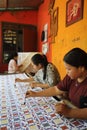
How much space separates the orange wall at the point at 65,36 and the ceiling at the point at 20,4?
134cm

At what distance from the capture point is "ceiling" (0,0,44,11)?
189 inches

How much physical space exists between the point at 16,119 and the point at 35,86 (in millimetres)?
900

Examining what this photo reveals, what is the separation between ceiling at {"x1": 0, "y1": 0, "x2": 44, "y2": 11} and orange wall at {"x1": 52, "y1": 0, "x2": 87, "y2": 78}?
4.41ft

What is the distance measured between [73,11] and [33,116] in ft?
6.74

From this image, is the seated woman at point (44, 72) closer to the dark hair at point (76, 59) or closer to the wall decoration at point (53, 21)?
the dark hair at point (76, 59)

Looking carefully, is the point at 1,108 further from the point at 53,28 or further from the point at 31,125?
the point at 53,28

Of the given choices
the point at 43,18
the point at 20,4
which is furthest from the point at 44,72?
the point at 20,4

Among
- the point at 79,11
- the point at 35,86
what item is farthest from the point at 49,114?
the point at 79,11

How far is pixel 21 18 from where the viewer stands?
554 cm

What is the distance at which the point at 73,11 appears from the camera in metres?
2.81

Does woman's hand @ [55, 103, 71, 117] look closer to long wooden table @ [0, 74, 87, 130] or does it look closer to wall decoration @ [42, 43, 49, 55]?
long wooden table @ [0, 74, 87, 130]

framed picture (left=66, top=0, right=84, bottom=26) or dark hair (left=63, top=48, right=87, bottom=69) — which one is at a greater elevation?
framed picture (left=66, top=0, right=84, bottom=26)

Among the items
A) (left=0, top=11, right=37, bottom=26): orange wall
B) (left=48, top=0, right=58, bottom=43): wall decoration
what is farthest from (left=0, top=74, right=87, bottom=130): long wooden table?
(left=0, top=11, right=37, bottom=26): orange wall

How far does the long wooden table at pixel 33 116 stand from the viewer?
3.28ft
